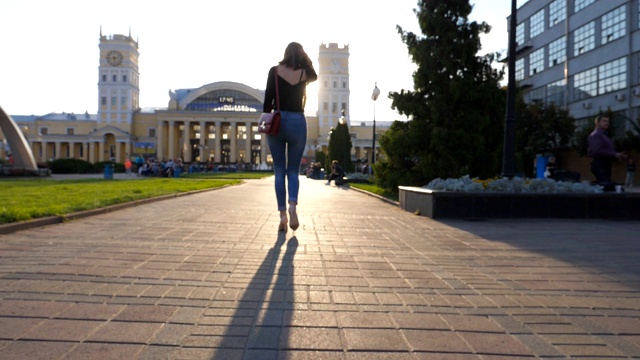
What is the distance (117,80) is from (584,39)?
90.5 metres

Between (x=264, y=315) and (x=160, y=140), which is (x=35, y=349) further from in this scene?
(x=160, y=140)

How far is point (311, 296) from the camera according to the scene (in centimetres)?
379

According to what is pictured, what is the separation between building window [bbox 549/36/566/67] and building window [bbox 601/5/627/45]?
5.29 metres

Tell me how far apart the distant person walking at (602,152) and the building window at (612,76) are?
27.7 m

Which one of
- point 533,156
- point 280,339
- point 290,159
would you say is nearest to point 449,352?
point 280,339

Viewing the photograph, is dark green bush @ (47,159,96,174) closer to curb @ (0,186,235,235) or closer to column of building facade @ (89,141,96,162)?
curb @ (0,186,235,235)

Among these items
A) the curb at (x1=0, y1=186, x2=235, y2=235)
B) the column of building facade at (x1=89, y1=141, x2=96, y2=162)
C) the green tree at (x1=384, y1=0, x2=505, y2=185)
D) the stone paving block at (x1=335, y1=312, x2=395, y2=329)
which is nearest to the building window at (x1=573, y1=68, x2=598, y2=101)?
the green tree at (x1=384, y1=0, x2=505, y2=185)

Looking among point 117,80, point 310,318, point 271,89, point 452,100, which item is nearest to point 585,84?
point 452,100

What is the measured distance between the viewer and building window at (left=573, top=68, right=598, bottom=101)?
126 ft

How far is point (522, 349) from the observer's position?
279cm

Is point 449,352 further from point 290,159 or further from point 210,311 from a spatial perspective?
point 290,159

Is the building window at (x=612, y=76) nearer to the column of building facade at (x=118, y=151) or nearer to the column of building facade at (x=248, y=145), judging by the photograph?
the column of building facade at (x=248, y=145)

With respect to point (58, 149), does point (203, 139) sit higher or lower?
higher

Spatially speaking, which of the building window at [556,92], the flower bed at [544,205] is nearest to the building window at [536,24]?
the building window at [556,92]
